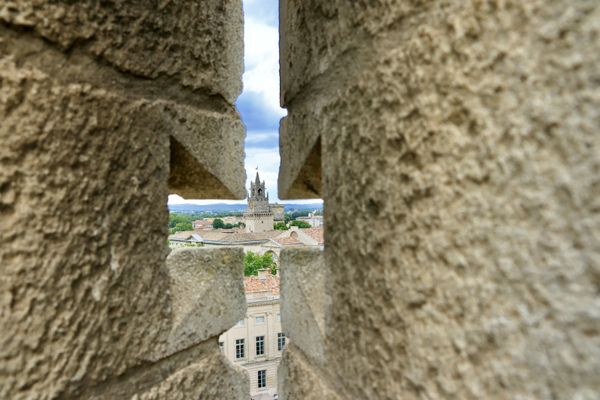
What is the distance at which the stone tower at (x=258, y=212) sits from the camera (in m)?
29.7

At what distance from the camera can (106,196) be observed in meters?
0.53

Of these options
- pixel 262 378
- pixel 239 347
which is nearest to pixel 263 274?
pixel 239 347

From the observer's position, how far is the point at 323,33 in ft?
1.83

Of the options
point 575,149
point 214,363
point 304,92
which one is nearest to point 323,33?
point 304,92

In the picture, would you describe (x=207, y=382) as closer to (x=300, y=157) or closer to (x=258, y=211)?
(x=300, y=157)

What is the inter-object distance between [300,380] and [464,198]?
45 centimetres

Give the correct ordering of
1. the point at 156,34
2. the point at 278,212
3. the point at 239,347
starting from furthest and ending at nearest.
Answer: the point at 278,212 → the point at 239,347 → the point at 156,34

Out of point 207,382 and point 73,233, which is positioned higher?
point 73,233

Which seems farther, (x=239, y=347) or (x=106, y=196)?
(x=239, y=347)

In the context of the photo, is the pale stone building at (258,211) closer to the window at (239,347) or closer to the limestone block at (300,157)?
the window at (239,347)

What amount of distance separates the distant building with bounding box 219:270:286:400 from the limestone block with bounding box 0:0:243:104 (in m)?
9.27

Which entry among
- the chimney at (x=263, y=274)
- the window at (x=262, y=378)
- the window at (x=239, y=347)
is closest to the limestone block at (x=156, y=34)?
the chimney at (x=263, y=274)

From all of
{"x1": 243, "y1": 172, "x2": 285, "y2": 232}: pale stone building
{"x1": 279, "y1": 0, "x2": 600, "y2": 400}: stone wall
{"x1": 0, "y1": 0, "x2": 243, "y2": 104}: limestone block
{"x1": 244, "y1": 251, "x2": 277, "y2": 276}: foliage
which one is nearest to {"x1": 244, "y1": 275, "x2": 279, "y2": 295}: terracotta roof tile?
{"x1": 244, "y1": 251, "x2": 277, "y2": 276}: foliage

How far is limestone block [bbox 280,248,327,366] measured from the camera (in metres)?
0.60
